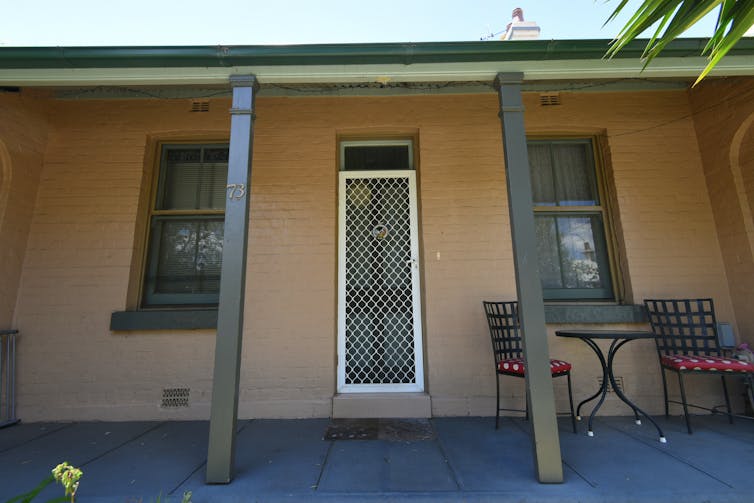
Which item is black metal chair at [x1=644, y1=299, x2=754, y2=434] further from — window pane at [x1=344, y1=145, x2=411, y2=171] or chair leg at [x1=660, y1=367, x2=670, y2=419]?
window pane at [x1=344, y1=145, x2=411, y2=171]

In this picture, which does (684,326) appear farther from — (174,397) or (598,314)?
(174,397)

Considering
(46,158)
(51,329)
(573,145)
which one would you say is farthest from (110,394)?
(573,145)

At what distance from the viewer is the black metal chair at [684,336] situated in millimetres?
2822

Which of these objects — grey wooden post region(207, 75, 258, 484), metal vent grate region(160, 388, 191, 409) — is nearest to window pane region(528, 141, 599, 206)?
grey wooden post region(207, 75, 258, 484)

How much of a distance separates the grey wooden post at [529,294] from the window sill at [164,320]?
2540 millimetres

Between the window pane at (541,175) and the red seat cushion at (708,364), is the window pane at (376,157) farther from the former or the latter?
the red seat cushion at (708,364)

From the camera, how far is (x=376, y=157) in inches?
151

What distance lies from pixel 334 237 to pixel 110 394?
2361 mm

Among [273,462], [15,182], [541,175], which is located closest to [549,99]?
[541,175]

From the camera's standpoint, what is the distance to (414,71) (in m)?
2.47

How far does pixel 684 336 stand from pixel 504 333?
4.75 ft

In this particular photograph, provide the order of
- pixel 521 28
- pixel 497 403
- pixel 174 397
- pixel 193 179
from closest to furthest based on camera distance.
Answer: pixel 497 403, pixel 174 397, pixel 193 179, pixel 521 28

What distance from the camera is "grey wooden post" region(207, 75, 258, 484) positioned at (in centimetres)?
206

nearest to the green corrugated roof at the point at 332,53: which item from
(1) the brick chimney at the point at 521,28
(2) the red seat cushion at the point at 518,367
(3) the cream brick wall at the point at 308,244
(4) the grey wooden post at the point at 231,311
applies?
(4) the grey wooden post at the point at 231,311
